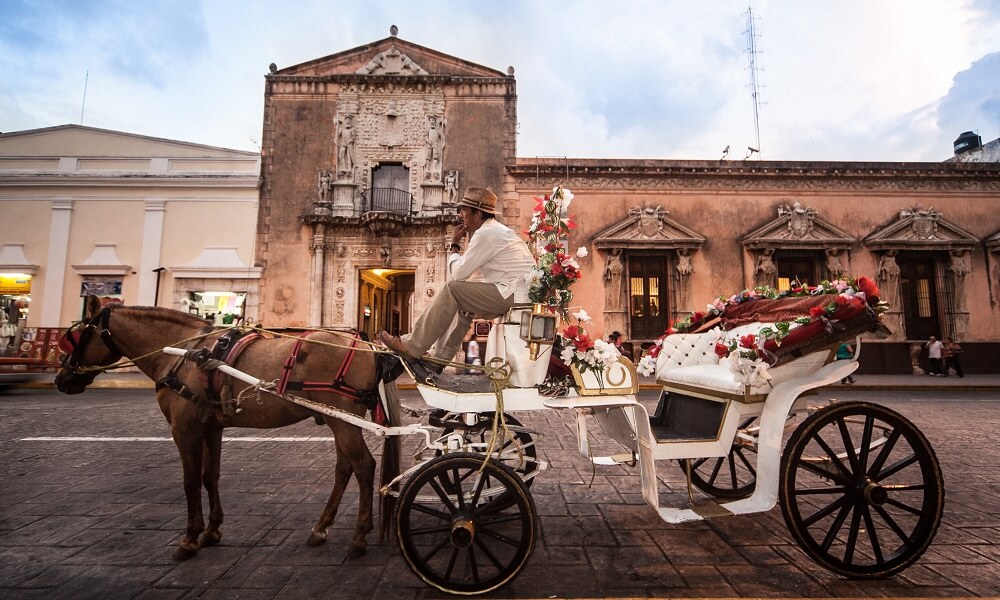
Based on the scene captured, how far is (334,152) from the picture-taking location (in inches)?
602

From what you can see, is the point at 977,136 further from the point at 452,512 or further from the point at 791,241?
the point at 452,512

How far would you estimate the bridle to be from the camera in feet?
10.5

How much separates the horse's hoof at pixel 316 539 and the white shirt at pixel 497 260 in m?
1.93

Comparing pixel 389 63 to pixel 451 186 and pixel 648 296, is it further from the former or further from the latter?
pixel 648 296

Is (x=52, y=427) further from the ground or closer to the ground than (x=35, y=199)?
closer to the ground

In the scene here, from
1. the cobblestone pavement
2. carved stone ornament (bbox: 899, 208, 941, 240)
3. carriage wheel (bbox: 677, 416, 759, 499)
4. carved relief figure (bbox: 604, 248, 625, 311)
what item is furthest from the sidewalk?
carriage wheel (bbox: 677, 416, 759, 499)

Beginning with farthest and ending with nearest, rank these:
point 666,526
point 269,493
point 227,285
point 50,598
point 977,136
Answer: point 977,136 < point 227,285 < point 269,493 < point 666,526 < point 50,598

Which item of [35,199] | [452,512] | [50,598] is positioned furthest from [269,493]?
[35,199]

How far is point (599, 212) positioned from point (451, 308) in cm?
1306

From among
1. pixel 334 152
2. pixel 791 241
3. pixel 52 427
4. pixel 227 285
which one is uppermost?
pixel 334 152

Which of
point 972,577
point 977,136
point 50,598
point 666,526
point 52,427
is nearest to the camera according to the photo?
point 50,598

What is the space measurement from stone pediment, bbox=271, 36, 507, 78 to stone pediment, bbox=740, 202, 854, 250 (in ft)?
34.6

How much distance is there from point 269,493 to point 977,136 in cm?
2913

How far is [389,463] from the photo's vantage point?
3100 millimetres
